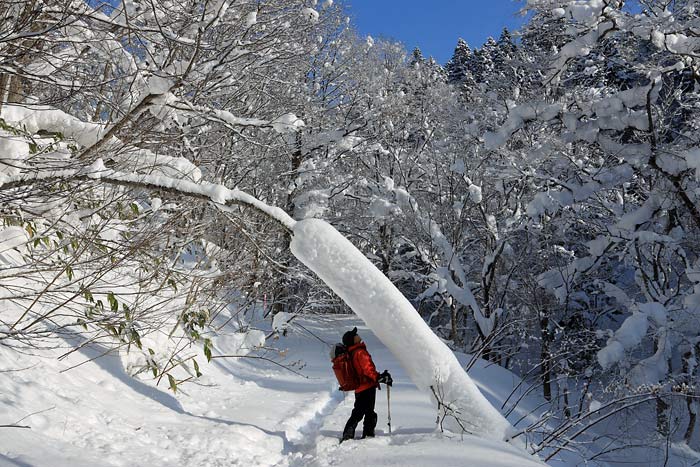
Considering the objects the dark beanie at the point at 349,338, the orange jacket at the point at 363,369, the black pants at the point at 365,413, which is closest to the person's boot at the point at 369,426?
the black pants at the point at 365,413

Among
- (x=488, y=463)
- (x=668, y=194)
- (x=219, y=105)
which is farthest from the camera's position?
(x=219, y=105)

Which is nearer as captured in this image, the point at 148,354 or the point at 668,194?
the point at 148,354

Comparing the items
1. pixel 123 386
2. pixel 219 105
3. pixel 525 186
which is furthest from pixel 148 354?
pixel 525 186

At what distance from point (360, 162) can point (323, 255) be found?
13355 mm

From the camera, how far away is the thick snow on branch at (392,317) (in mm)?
4852

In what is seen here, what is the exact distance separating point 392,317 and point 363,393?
51.5 inches

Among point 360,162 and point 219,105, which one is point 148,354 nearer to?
point 219,105

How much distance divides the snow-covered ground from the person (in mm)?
206

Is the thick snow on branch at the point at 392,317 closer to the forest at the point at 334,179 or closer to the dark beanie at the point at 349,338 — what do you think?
the forest at the point at 334,179

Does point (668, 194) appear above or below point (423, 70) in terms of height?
below

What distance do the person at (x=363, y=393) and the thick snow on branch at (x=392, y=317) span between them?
73cm

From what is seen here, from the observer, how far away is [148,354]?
6.81 metres

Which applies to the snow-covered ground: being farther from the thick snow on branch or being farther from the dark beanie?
the dark beanie

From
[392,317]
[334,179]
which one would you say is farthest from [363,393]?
[334,179]
